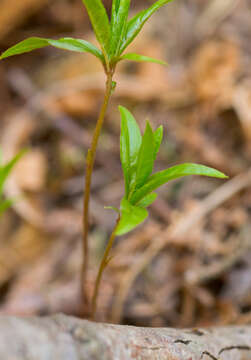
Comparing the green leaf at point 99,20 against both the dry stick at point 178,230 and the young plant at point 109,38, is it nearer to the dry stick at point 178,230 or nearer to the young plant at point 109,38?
the young plant at point 109,38

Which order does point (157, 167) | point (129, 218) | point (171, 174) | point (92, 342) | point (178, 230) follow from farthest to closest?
1. point (157, 167)
2. point (178, 230)
3. point (171, 174)
4. point (129, 218)
5. point (92, 342)

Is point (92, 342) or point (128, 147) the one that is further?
point (128, 147)

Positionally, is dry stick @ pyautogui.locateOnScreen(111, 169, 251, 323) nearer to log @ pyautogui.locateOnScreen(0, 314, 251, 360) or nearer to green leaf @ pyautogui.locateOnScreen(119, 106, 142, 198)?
log @ pyautogui.locateOnScreen(0, 314, 251, 360)

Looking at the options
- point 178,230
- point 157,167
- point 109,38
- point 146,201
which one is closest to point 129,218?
point 146,201

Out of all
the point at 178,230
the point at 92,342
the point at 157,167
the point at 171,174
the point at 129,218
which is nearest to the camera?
the point at 92,342

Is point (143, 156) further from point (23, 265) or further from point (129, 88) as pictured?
point (129, 88)

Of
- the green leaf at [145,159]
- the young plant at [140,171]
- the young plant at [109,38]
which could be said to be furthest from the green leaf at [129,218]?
the young plant at [109,38]

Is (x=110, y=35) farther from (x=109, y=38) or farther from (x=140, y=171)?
(x=140, y=171)
